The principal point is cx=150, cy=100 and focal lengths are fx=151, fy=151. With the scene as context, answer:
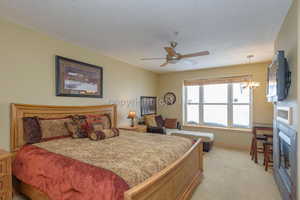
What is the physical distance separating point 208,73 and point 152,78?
211cm

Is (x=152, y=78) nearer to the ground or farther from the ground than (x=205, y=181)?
farther from the ground

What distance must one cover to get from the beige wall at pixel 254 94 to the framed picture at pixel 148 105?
0.64 meters

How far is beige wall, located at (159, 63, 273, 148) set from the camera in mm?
4480

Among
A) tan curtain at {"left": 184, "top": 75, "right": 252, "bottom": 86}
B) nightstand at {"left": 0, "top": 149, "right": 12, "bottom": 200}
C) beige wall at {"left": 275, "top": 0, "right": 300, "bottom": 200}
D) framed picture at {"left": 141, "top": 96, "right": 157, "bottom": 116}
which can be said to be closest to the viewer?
beige wall at {"left": 275, "top": 0, "right": 300, "bottom": 200}

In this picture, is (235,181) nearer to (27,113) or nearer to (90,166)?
(90,166)

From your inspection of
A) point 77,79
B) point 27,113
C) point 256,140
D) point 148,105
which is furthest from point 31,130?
point 256,140

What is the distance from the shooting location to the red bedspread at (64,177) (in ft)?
4.21

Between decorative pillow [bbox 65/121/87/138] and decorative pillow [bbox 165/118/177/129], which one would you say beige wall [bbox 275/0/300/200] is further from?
decorative pillow [bbox 165/118/177/129]

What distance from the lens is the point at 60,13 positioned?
215 cm

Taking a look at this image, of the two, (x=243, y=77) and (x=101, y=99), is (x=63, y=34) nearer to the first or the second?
(x=101, y=99)

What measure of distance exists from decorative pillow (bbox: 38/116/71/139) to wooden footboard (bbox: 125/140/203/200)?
2.09 metres

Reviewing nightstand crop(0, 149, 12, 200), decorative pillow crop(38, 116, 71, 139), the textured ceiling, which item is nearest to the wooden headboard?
decorative pillow crop(38, 116, 71, 139)

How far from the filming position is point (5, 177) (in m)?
1.88

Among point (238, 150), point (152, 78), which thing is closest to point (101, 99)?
point (152, 78)
